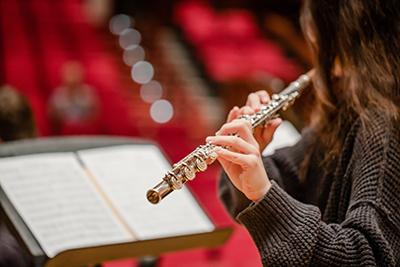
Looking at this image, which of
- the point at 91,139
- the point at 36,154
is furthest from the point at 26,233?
the point at 91,139

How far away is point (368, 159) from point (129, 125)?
10.9 ft

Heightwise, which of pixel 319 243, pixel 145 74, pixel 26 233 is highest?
pixel 26 233

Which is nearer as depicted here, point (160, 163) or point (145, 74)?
point (160, 163)

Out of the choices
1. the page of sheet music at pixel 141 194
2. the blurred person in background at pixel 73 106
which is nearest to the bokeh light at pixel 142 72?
the blurred person in background at pixel 73 106

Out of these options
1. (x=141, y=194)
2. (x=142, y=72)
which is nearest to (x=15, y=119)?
(x=141, y=194)

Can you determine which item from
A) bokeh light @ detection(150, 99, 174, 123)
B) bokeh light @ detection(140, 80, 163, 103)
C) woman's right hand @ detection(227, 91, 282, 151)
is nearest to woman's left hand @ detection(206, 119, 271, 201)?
woman's right hand @ detection(227, 91, 282, 151)

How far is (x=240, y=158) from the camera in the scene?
1.06m

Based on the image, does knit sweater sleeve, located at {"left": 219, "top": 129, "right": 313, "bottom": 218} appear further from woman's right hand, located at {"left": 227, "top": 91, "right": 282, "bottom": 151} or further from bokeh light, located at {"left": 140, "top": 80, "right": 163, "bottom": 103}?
bokeh light, located at {"left": 140, "top": 80, "right": 163, "bottom": 103}

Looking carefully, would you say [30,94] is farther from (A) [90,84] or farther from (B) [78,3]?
(B) [78,3]

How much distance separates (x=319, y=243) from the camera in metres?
1.07

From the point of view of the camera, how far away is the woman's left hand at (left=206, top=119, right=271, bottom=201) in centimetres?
106

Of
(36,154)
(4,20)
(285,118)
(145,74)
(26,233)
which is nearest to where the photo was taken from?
(26,233)

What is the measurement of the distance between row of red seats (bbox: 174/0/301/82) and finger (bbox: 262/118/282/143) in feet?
12.1

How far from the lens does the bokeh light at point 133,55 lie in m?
5.63
